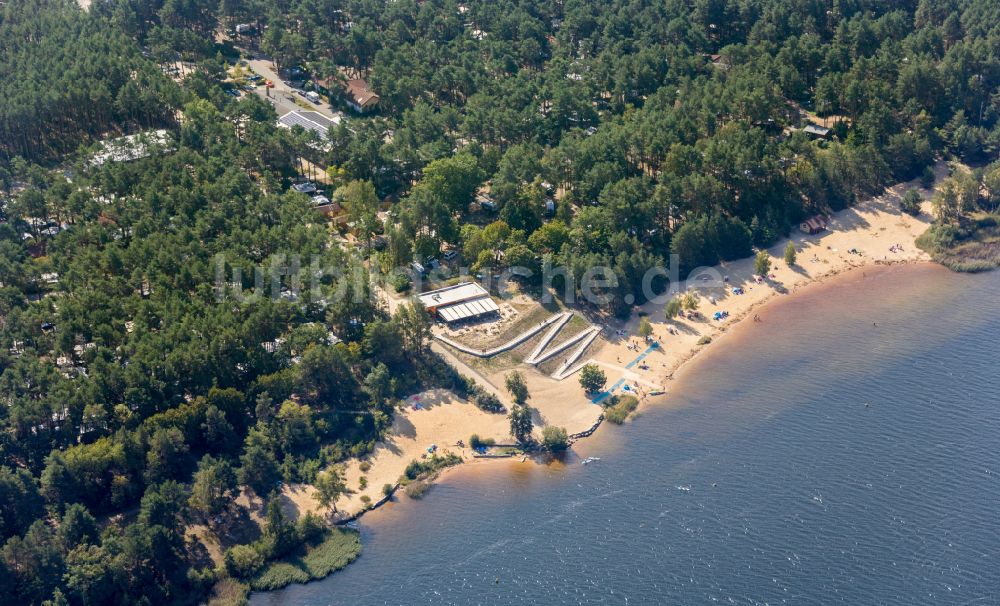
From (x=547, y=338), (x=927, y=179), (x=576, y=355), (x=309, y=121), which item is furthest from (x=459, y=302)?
(x=927, y=179)

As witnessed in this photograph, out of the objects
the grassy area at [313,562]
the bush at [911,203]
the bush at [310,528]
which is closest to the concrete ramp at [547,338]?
the grassy area at [313,562]

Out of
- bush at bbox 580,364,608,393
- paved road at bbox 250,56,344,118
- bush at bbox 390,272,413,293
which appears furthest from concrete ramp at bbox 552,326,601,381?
paved road at bbox 250,56,344,118

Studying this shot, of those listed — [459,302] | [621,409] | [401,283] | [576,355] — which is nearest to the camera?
[621,409]

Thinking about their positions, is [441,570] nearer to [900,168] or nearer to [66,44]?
[900,168]

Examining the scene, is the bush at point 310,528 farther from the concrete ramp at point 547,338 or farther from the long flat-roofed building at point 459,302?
the long flat-roofed building at point 459,302

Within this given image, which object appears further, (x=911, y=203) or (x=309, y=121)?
(x=309, y=121)

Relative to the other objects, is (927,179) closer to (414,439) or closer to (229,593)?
(414,439)
